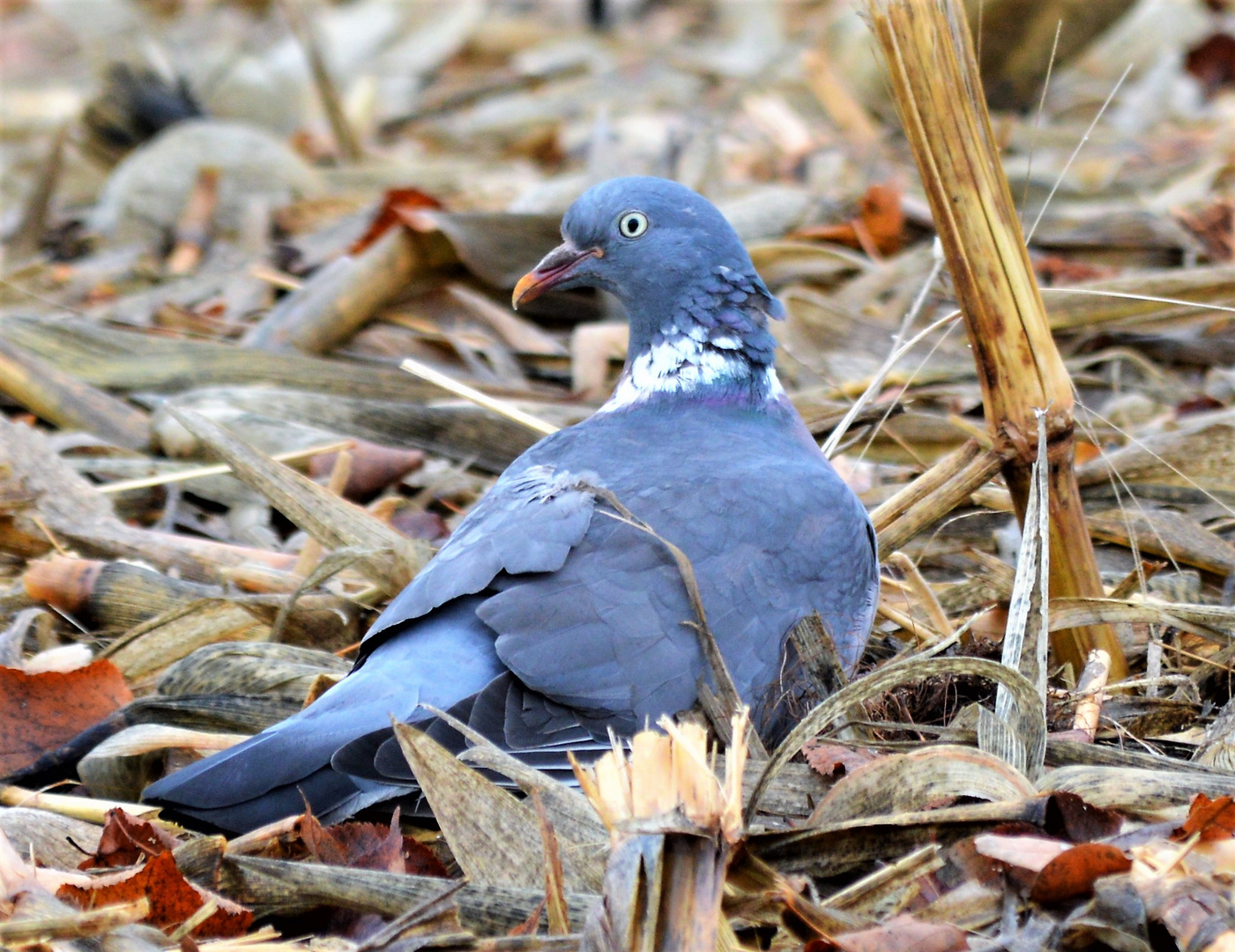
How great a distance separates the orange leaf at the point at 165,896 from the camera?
6.32 ft

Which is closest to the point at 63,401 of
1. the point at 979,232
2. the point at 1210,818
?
the point at 979,232

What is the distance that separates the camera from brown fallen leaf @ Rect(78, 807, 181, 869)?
7.00 ft

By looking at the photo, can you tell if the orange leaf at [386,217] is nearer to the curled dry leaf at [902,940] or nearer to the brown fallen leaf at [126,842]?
the brown fallen leaf at [126,842]

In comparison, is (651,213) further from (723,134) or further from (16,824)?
(723,134)

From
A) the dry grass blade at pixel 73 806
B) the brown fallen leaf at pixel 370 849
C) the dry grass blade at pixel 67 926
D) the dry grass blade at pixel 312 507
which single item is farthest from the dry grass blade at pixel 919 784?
the dry grass blade at pixel 312 507

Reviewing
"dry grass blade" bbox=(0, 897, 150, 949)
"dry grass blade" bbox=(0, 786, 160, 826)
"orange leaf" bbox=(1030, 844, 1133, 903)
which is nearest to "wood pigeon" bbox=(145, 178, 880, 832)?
"dry grass blade" bbox=(0, 786, 160, 826)

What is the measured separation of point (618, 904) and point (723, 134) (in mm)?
5713

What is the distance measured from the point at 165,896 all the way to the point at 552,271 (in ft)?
5.69

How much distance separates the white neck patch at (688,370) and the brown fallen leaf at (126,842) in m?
1.35

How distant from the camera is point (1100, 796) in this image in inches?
81.0

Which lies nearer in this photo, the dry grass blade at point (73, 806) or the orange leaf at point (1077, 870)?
the orange leaf at point (1077, 870)

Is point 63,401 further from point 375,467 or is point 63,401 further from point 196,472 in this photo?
point 375,467

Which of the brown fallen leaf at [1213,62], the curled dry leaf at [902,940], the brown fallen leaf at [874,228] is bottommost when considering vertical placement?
the curled dry leaf at [902,940]

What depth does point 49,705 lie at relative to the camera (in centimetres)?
261
